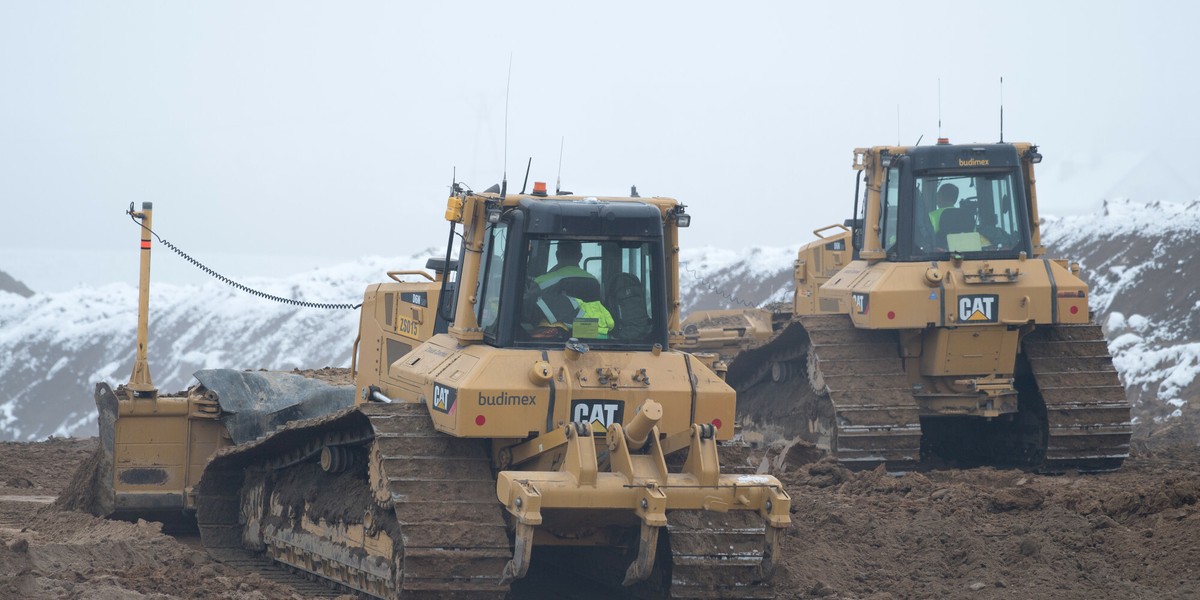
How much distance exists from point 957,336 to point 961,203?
147 centimetres

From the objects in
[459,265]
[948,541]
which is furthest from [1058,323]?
[459,265]

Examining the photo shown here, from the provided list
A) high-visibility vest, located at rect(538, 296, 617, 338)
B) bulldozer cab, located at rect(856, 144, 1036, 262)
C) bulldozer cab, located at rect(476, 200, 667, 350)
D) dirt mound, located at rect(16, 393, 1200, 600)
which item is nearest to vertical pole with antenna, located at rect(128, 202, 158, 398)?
dirt mound, located at rect(16, 393, 1200, 600)

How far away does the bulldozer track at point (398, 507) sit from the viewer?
959 centimetres

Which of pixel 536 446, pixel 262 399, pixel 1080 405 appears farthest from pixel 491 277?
pixel 1080 405

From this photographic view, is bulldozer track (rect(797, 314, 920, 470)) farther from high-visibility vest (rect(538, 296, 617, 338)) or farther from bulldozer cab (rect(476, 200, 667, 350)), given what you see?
high-visibility vest (rect(538, 296, 617, 338))

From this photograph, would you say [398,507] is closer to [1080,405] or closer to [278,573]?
[278,573]

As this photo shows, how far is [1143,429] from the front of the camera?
2294 cm

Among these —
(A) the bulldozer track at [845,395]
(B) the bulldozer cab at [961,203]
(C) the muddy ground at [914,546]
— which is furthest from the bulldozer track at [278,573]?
(B) the bulldozer cab at [961,203]

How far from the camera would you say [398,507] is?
383 inches

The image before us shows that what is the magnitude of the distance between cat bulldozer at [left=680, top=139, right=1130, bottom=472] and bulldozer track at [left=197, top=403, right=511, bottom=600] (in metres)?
6.03

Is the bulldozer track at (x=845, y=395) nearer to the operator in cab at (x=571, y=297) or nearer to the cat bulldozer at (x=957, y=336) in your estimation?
the cat bulldozer at (x=957, y=336)

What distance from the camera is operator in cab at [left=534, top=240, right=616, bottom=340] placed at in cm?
1071

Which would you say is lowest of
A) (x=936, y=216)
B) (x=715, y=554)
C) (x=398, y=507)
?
(x=715, y=554)

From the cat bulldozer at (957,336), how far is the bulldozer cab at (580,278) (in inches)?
223
